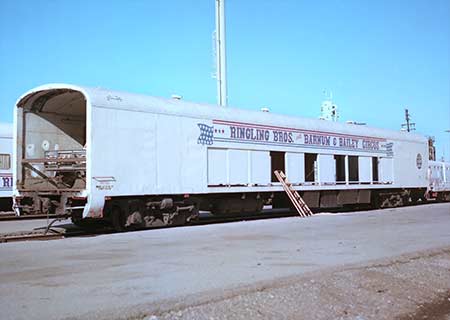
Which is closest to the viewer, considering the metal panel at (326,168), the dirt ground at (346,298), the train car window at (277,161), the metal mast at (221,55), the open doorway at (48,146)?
the dirt ground at (346,298)

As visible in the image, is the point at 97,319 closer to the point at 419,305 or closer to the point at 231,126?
the point at 419,305

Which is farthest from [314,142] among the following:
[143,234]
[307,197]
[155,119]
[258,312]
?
[258,312]

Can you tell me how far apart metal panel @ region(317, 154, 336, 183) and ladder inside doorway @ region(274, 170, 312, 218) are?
1671 mm

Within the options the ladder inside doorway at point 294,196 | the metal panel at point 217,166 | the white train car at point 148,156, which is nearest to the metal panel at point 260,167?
the white train car at point 148,156

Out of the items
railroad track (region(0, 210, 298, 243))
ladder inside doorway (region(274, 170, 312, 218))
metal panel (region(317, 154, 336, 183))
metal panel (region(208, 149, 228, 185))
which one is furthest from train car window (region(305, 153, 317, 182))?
metal panel (region(208, 149, 228, 185))

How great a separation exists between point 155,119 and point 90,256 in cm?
627

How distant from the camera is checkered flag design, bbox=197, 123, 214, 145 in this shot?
16719mm

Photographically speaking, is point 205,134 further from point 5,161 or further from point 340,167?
point 5,161

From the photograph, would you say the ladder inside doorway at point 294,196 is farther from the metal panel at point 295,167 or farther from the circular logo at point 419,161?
the circular logo at point 419,161

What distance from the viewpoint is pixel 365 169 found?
80.7 ft

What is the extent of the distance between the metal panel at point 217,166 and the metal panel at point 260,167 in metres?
1.36

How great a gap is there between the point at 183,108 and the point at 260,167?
13.3ft

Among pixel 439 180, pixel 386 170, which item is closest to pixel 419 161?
pixel 386 170

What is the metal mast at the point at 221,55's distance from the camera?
97.0 feet
